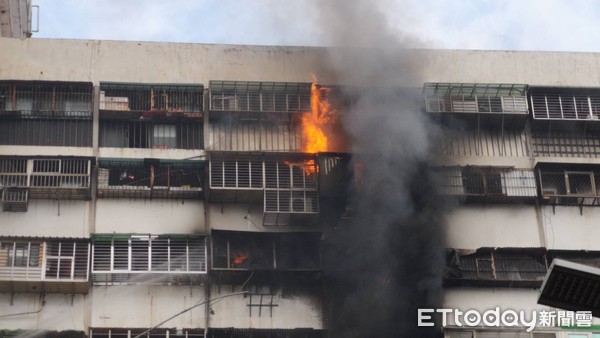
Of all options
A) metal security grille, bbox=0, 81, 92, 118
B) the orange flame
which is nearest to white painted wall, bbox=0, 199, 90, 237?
metal security grille, bbox=0, 81, 92, 118

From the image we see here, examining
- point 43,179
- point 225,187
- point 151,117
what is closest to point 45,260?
point 43,179

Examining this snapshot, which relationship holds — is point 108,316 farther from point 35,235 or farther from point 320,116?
point 320,116

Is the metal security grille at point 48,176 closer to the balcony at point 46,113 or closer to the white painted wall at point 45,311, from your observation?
the balcony at point 46,113

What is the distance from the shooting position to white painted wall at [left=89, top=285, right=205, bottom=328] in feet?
91.1

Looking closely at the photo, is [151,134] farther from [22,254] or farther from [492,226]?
[492,226]

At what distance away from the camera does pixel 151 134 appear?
29.9 meters

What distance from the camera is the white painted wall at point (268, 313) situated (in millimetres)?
28188

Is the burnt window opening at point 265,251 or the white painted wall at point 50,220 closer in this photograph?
the white painted wall at point 50,220

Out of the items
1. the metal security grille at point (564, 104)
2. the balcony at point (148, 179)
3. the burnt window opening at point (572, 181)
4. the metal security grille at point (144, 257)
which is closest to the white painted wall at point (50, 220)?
the metal security grille at point (144, 257)

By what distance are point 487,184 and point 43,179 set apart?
14016mm

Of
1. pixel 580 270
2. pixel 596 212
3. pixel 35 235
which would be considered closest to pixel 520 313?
pixel 596 212

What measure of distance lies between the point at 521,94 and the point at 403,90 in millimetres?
4046

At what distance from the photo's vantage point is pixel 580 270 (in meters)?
9.48

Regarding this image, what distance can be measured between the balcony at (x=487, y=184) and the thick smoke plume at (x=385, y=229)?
751 mm
